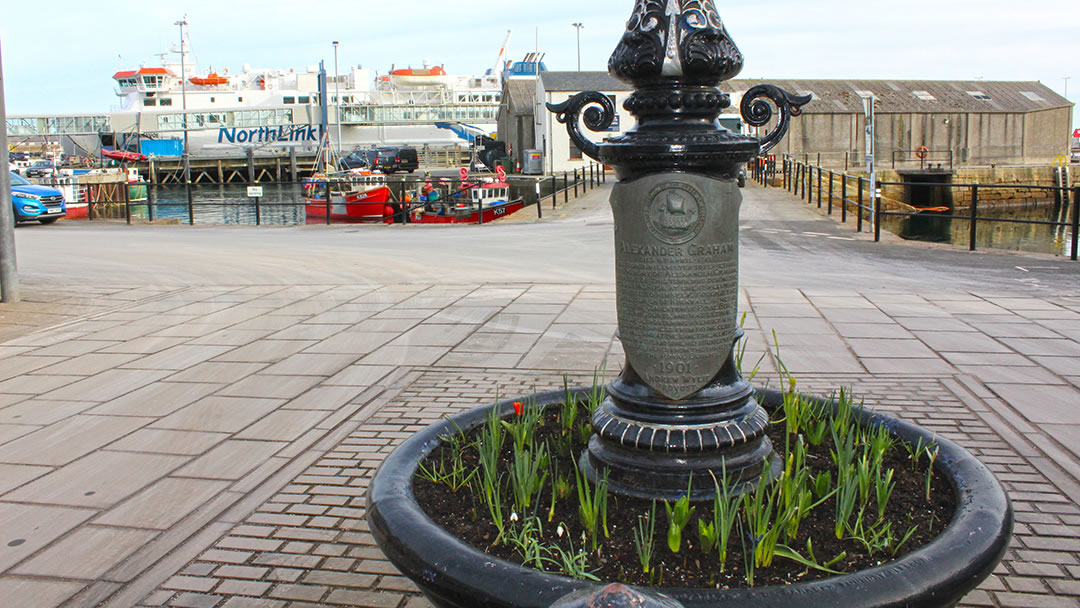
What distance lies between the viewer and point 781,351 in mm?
6863

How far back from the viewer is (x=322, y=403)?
577 centimetres

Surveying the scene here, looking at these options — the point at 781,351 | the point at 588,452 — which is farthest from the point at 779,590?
the point at 781,351

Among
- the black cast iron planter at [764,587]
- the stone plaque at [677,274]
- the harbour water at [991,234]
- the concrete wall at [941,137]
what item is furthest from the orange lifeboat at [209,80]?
the black cast iron planter at [764,587]

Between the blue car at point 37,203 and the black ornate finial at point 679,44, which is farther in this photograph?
the blue car at point 37,203

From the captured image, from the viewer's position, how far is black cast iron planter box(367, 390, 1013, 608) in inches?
94.8

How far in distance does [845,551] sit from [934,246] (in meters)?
12.5

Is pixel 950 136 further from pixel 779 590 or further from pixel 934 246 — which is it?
pixel 779 590

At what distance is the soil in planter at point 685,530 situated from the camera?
2.74 m

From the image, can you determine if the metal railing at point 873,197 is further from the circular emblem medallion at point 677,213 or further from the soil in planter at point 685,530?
the circular emblem medallion at point 677,213

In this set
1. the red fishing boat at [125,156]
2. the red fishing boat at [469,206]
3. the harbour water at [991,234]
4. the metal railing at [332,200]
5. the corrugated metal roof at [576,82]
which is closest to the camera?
the metal railing at [332,200]

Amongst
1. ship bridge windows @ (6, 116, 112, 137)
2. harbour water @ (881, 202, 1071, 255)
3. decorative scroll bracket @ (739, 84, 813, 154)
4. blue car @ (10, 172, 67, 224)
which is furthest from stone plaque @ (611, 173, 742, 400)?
ship bridge windows @ (6, 116, 112, 137)

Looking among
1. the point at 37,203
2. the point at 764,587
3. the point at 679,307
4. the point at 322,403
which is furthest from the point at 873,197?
the point at 37,203

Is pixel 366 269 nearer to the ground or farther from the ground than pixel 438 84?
nearer to the ground

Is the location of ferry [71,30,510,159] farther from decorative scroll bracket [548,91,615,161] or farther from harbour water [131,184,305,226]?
decorative scroll bracket [548,91,615,161]
